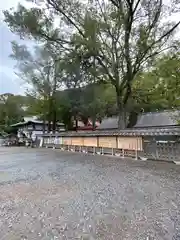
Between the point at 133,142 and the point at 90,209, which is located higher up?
the point at 133,142

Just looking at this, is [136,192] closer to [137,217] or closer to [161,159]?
[137,217]

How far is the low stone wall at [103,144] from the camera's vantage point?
10.1 meters

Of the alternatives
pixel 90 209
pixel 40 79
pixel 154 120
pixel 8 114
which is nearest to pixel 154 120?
pixel 154 120

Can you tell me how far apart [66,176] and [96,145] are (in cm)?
685

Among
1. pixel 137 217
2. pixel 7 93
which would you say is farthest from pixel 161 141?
pixel 7 93

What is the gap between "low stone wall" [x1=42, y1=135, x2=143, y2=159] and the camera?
1012 centimetres

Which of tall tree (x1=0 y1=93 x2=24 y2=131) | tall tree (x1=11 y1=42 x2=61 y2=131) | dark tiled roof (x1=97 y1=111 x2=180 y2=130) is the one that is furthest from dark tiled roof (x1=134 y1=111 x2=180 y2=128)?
tall tree (x1=0 y1=93 x2=24 y2=131)

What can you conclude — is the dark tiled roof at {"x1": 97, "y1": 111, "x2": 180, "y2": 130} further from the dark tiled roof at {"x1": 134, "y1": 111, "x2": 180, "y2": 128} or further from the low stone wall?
the low stone wall

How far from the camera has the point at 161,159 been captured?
9023mm

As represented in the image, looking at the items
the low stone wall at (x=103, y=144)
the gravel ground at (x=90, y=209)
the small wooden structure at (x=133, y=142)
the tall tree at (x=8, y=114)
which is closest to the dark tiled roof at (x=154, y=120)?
the small wooden structure at (x=133, y=142)

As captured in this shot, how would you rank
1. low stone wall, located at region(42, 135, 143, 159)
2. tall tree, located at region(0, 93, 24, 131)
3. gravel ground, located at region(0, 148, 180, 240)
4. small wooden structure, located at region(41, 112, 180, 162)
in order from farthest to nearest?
1. tall tree, located at region(0, 93, 24, 131)
2. low stone wall, located at region(42, 135, 143, 159)
3. small wooden structure, located at region(41, 112, 180, 162)
4. gravel ground, located at region(0, 148, 180, 240)

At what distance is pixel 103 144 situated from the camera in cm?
1219

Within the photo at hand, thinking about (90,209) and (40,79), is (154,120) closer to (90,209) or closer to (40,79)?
(40,79)

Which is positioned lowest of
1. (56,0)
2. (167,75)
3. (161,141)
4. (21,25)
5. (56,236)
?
(56,236)
